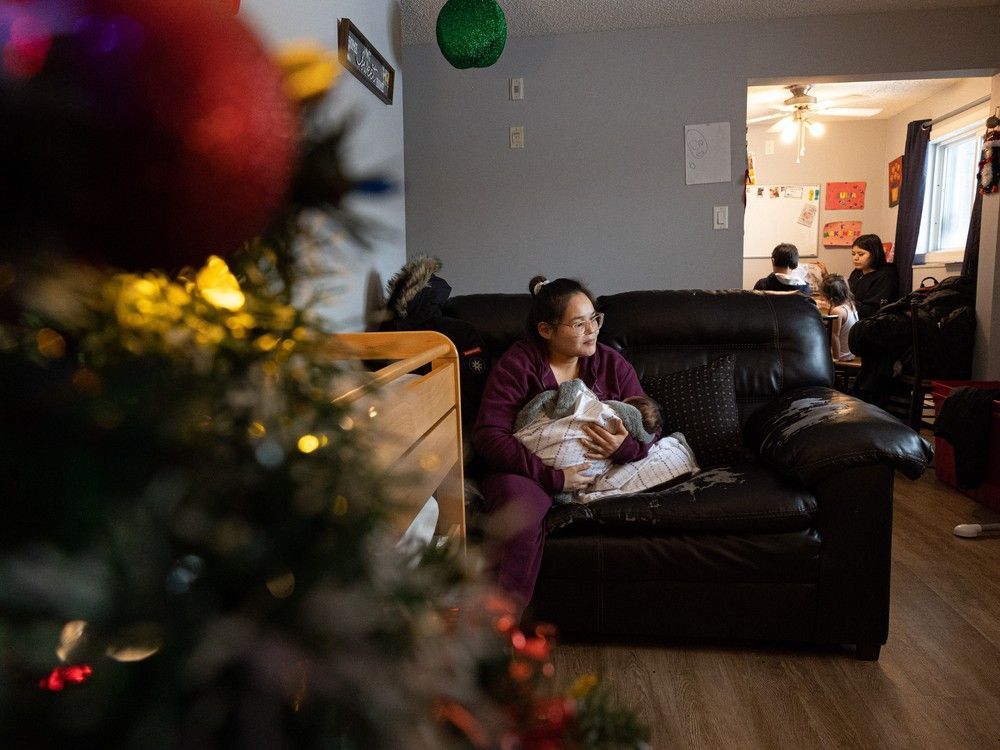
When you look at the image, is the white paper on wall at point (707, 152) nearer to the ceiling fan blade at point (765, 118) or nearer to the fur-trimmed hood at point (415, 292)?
the fur-trimmed hood at point (415, 292)

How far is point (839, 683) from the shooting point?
1822 millimetres

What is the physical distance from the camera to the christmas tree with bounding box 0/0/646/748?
150 mm

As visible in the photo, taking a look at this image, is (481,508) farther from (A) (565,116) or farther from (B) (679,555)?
(A) (565,116)

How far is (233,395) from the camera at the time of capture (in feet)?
0.60

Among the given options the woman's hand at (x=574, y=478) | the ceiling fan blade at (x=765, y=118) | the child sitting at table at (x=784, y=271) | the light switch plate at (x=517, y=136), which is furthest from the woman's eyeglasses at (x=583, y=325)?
the ceiling fan blade at (x=765, y=118)

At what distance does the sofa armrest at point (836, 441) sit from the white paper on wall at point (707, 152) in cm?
203

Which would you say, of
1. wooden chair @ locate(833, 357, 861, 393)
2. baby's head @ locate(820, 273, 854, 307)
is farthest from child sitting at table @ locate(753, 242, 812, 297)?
wooden chair @ locate(833, 357, 861, 393)

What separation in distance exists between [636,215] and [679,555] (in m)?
2.48

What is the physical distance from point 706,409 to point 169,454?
236 cm

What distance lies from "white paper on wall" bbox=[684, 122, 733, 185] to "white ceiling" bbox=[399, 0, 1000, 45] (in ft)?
1.77

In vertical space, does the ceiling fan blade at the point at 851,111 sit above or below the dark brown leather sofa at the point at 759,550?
above

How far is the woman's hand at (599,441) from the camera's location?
2.17 m

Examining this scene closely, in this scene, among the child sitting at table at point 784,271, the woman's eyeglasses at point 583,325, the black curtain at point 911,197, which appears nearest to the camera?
the woman's eyeglasses at point 583,325

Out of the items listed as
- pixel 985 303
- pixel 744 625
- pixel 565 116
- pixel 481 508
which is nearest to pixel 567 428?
pixel 481 508
